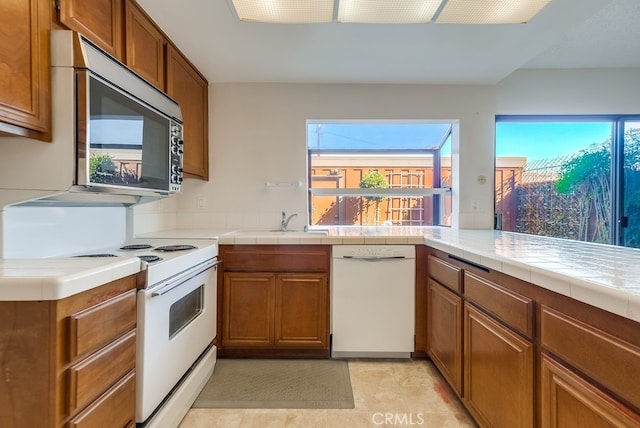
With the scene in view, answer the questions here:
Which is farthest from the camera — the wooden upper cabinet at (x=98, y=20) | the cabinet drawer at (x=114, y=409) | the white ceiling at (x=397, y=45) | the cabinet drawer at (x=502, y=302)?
the white ceiling at (x=397, y=45)

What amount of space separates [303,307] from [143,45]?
6.03 ft

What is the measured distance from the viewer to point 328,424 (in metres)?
1.48

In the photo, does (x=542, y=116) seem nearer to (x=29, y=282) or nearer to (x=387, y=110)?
(x=387, y=110)

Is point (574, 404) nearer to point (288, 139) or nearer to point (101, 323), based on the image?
point (101, 323)

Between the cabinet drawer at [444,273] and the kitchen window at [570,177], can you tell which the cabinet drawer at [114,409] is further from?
the kitchen window at [570,177]

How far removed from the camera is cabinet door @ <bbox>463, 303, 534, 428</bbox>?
1032 millimetres

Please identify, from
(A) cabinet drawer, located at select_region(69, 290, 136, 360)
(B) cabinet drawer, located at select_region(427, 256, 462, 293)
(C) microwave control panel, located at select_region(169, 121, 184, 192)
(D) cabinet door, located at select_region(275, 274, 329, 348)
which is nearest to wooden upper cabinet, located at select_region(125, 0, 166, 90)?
(C) microwave control panel, located at select_region(169, 121, 184, 192)

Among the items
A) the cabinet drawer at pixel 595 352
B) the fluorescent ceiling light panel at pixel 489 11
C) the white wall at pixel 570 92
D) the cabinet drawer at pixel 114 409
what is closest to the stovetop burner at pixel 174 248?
the cabinet drawer at pixel 114 409

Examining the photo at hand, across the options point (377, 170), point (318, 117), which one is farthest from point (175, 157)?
point (377, 170)

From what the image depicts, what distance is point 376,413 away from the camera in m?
1.55

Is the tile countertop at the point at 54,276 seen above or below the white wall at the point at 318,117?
below

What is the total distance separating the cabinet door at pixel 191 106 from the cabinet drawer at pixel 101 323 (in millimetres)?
1259

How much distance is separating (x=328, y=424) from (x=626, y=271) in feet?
4.48

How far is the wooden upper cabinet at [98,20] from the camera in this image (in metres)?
1.14
